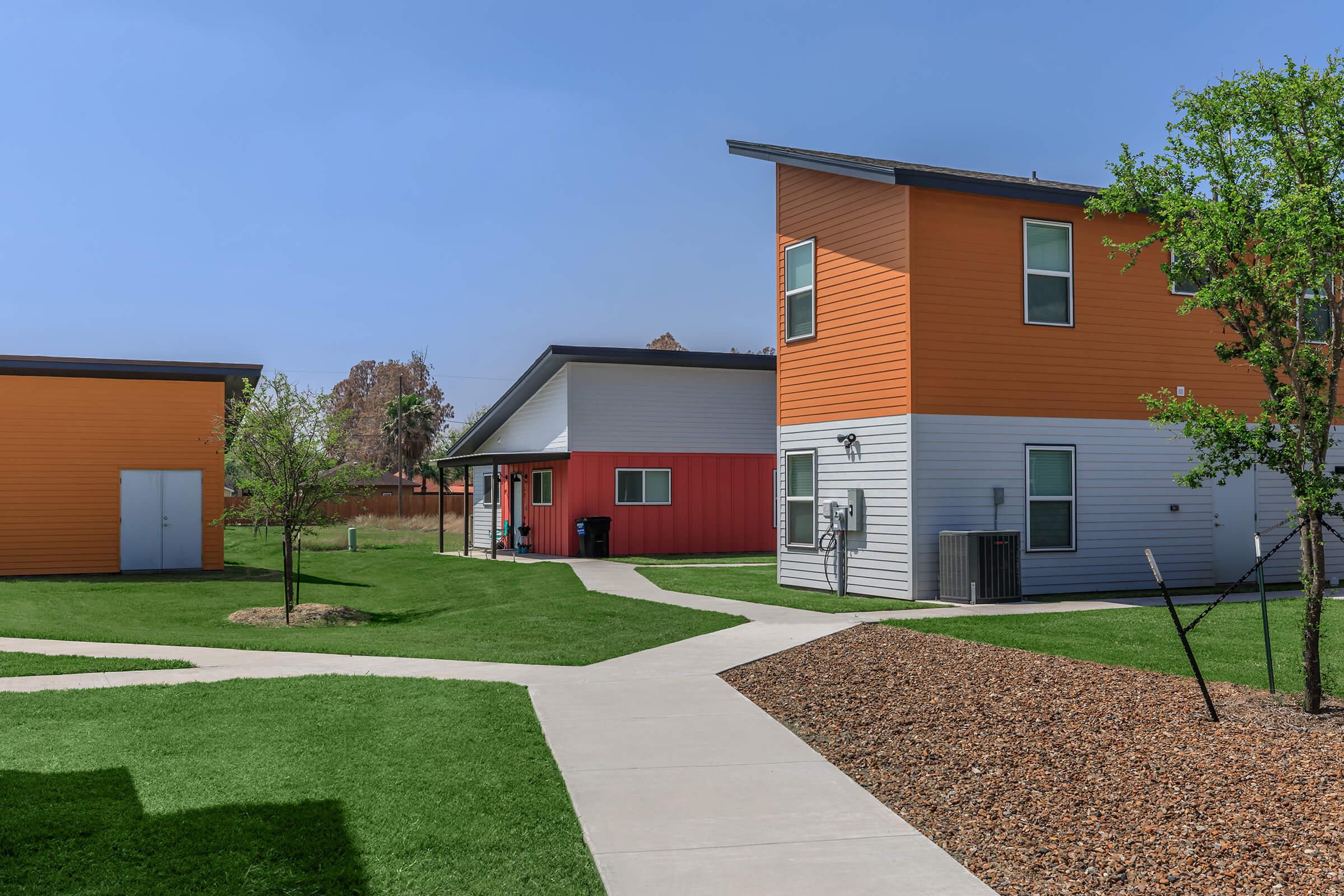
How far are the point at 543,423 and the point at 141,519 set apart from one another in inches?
366

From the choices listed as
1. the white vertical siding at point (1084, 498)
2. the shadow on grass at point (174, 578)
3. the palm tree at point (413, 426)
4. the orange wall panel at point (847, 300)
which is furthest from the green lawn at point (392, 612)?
the palm tree at point (413, 426)

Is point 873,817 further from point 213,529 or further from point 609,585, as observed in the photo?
point 213,529

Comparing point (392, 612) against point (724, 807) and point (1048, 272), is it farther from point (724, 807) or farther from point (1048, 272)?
point (724, 807)

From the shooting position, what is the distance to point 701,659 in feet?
34.2

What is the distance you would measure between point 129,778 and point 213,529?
746 inches

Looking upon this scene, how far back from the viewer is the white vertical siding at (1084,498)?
14930 millimetres

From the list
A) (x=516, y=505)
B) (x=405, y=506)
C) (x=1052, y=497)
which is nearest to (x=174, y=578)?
(x=516, y=505)

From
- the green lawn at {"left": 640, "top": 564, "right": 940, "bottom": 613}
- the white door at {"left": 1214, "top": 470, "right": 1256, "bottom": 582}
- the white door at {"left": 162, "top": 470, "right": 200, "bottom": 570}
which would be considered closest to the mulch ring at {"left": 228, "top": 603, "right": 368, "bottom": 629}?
the green lawn at {"left": 640, "top": 564, "right": 940, "bottom": 613}

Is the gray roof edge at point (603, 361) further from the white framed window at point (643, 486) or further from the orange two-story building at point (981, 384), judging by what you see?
the orange two-story building at point (981, 384)

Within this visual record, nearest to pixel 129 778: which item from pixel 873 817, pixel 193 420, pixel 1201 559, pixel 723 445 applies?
pixel 873 817

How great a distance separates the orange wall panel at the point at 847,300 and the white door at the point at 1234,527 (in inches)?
235

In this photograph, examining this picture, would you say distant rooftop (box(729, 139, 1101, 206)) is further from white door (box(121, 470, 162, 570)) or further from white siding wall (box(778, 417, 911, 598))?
white door (box(121, 470, 162, 570))

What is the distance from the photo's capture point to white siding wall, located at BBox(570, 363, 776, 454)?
2586 cm

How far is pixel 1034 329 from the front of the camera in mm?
15648
